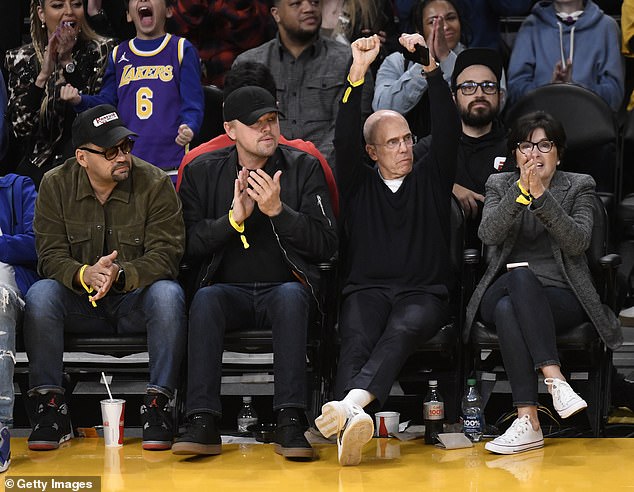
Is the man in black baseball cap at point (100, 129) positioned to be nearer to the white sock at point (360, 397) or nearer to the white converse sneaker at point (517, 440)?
the white sock at point (360, 397)

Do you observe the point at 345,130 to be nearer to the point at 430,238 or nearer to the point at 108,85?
the point at 430,238

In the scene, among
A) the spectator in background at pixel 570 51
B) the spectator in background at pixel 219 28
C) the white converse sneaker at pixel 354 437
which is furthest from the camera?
the spectator in background at pixel 219 28

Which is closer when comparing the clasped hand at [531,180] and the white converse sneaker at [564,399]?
Answer: the white converse sneaker at [564,399]

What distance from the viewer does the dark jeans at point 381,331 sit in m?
4.96

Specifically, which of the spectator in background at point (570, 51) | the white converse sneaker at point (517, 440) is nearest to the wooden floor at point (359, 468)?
the white converse sneaker at point (517, 440)

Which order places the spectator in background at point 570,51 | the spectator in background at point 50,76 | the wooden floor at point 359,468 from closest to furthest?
the wooden floor at point 359,468, the spectator in background at point 50,76, the spectator in background at point 570,51

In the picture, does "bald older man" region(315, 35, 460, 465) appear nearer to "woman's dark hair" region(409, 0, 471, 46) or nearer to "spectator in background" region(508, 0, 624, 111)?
"woman's dark hair" region(409, 0, 471, 46)

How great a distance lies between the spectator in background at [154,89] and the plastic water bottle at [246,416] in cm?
150

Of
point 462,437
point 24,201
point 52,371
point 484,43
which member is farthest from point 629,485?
point 484,43

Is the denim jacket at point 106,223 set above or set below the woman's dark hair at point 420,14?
below

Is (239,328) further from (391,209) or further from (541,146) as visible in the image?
(541,146)

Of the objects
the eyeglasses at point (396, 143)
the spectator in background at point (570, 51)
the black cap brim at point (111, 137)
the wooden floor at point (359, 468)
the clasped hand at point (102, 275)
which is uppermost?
the spectator in background at point (570, 51)

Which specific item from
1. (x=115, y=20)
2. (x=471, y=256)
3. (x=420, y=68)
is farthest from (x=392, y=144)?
(x=115, y=20)

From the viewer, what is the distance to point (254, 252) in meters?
5.32
